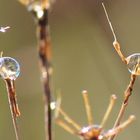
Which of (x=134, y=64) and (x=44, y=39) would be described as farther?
(x=134, y=64)

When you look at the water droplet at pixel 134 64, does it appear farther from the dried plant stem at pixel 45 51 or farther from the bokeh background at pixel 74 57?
the bokeh background at pixel 74 57

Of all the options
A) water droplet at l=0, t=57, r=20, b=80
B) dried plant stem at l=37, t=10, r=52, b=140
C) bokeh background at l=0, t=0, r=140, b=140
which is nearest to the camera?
dried plant stem at l=37, t=10, r=52, b=140

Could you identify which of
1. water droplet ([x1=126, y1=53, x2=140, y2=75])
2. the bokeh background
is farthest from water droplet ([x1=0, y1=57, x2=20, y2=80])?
the bokeh background

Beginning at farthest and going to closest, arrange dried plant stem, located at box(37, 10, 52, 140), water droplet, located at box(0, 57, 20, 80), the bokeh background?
1. the bokeh background
2. water droplet, located at box(0, 57, 20, 80)
3. dried plant stem, located at box(37, 10, 52, 140)

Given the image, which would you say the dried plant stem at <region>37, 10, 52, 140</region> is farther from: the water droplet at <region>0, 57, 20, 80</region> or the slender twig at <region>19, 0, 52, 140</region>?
the water droplet at <region>0, 57, 20, 80</region>

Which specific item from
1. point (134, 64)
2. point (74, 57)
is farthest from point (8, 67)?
point (74, 57)

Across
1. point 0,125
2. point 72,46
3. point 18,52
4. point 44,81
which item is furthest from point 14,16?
point 44,81

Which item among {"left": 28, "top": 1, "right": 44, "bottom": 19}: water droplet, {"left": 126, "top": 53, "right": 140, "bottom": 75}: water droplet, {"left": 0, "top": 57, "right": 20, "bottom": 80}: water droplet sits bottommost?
{"left": 126, "top": 53, "right": 140, "bottom": 75}: water droplet

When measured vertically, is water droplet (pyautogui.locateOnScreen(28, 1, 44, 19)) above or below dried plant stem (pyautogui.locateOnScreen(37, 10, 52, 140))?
above

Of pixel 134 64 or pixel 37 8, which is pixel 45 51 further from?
pixel 134 64
